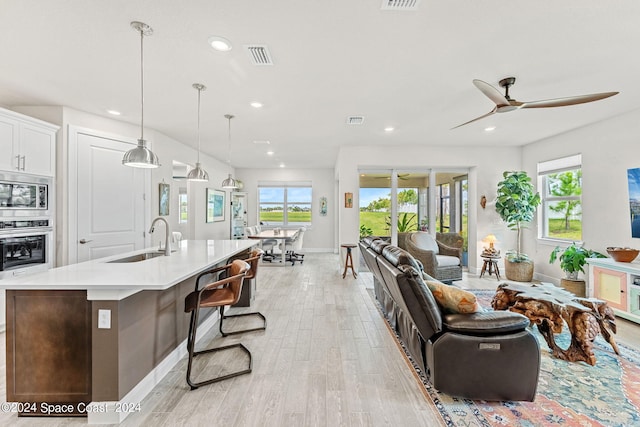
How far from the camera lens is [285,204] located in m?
9.33

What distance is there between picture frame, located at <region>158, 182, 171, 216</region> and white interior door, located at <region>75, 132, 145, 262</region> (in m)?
0.38

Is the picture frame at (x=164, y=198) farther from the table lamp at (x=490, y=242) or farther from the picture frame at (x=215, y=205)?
the table lamp at (x=490, y=242)

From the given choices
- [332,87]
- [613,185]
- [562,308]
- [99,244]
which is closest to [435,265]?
[562,308]

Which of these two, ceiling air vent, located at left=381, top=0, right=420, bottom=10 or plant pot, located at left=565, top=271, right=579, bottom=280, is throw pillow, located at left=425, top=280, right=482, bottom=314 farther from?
plant pot, located at left=565, top=271, right=579, bottom=280

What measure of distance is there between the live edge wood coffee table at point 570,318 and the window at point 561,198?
2.76 meters

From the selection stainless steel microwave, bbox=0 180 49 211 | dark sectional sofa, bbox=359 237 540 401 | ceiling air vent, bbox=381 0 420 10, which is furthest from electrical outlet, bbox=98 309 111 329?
ceiling air vent, bbox=381 0 420 10

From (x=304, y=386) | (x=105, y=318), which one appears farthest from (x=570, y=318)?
(x=105, y=318)

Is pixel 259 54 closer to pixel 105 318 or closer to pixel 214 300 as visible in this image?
pixel 214 300

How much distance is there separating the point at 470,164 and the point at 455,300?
4.64 meters

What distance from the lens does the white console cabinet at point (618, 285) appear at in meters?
3.27

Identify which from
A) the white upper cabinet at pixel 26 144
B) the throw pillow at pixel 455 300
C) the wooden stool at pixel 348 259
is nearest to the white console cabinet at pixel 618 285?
the throw pillow at pixel 455 300

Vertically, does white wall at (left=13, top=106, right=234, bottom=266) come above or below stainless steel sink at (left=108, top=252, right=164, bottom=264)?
above

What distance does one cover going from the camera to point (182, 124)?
444 cm

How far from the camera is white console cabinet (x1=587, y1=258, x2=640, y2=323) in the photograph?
3.27 metres
